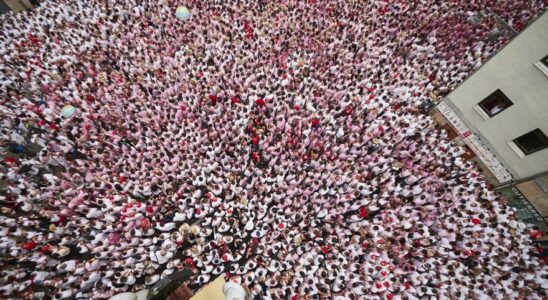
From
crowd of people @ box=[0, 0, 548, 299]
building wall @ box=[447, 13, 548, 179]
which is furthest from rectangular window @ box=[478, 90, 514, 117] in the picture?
crowd of people @ box=[0, 0, 548, 299]

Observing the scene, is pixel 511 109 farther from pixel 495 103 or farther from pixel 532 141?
pixel 532 141

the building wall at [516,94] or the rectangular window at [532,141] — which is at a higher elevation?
the building wall at [516,94]

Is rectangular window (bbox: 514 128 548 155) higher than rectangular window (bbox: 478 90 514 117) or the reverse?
the reverse

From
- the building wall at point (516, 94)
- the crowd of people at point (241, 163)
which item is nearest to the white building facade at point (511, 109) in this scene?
the building wall at point (516, 94)

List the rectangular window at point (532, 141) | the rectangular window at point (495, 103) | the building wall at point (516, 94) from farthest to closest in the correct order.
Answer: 1. the rectangular window at point (495, 103)
2. the rectangular window at point (532, 141)
3. the building wall at point (516, 94)

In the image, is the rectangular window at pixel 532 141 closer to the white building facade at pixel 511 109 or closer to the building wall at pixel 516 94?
the white building facade at pixel 511 109

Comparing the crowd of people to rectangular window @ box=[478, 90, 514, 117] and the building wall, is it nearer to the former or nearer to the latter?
the building wall
